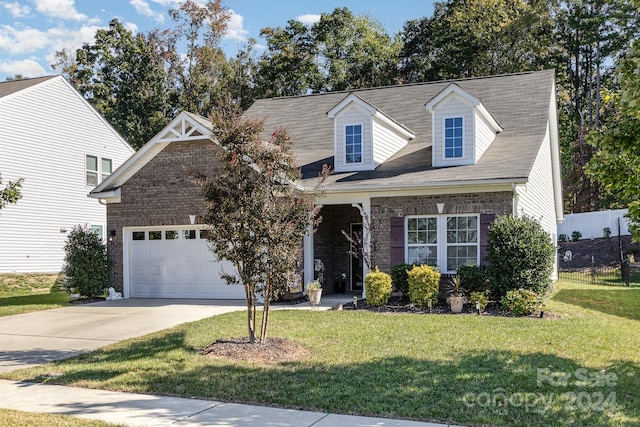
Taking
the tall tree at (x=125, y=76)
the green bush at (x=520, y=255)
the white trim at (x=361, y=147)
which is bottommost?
the green bush at (x=520, y=255)

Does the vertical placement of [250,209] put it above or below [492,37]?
below

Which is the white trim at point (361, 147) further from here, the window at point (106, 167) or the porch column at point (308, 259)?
the window at point (106, 167)

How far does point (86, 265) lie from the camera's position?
16.7 metres

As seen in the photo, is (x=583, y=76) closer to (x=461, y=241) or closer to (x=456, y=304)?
(x=461, y=241)

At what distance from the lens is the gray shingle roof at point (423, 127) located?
14.7m

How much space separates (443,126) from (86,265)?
10.9 metres

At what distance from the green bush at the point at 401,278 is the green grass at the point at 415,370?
2.92m

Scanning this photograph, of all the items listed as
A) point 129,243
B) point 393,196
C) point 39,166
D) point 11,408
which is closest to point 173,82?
point 39,166

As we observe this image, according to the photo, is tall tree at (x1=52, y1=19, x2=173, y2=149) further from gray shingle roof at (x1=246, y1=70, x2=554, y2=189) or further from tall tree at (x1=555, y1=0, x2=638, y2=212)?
tall tree at (x1=555, y1=0, x2=638, y2=212)

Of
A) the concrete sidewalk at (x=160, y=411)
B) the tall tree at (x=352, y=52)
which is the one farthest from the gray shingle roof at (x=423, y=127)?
the tall tree at (x=352, y=52)

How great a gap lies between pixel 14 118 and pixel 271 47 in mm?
20031

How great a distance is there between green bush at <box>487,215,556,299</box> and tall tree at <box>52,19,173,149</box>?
27254 millimetres

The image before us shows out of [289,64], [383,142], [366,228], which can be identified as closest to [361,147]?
[383,142]

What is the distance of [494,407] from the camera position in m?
6.01
